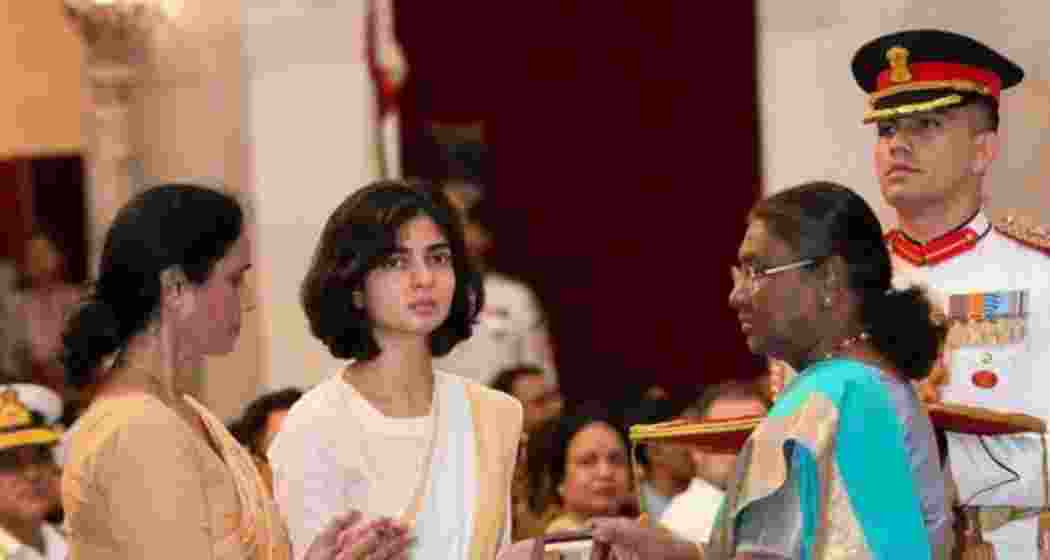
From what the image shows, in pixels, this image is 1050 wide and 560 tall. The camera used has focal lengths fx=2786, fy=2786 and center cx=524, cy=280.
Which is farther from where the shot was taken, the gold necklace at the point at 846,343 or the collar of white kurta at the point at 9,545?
the collar of white kurta at the point at 9,545

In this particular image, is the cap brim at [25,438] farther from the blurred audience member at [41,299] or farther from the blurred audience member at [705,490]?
the blurred audience member at [41,299]

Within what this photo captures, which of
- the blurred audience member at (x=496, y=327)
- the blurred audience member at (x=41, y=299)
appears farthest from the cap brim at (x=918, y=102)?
the blurred audience member at (x=41, y=299)

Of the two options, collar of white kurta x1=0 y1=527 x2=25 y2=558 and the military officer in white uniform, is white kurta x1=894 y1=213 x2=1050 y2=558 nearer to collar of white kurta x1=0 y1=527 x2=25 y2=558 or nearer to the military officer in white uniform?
the military officer in white uniform

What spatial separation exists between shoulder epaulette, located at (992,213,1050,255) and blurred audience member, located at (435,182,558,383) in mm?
4269

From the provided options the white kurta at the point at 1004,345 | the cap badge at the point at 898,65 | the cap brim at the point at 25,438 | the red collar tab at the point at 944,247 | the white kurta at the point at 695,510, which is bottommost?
the white kurta at the point at 695,510

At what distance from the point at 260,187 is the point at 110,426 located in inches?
207

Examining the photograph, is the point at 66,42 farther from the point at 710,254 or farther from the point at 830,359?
the point at 830,359

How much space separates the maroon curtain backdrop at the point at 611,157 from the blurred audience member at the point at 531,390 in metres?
2.75

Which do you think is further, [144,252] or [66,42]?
[66,42]

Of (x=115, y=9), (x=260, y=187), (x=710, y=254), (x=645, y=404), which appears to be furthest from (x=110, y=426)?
(x=710, y=254)

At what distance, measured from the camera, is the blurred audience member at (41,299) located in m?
13.6

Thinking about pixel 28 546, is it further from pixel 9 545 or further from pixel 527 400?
pixel 527 400

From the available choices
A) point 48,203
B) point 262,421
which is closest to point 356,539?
point 262,421

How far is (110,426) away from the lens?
5.20 meters
